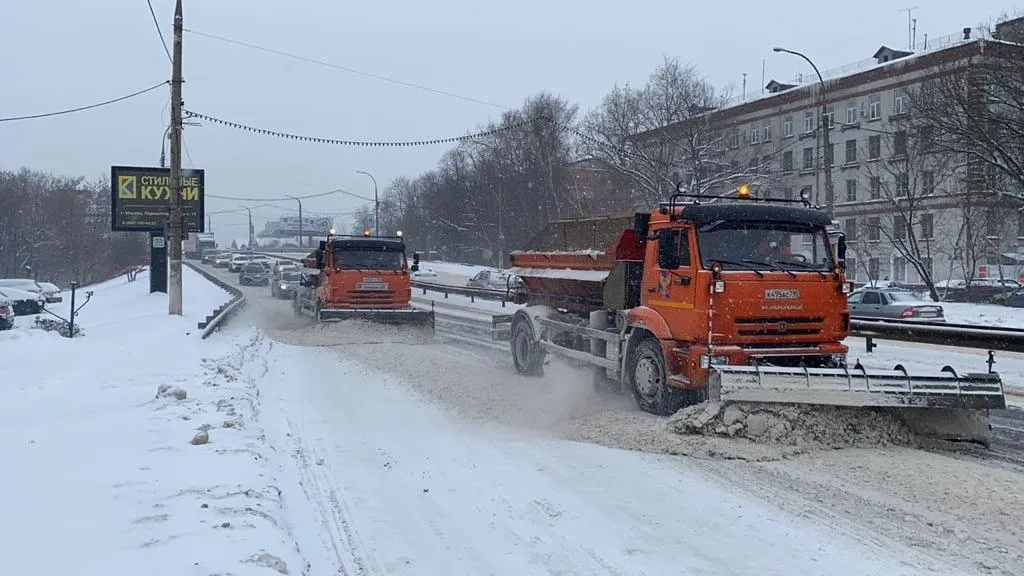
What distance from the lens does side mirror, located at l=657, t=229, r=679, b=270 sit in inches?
394

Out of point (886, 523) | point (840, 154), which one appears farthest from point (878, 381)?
point (840, 154)

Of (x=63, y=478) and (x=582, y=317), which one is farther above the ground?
(x=582, y=317)

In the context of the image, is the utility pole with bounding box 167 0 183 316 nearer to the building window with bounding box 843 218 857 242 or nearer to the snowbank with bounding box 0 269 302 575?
the snowbank with bounding box 0 269 302 575

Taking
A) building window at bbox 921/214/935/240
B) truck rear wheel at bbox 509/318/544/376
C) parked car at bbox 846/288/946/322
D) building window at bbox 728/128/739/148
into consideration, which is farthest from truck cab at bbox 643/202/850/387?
building window at bbox 728/128/739/148

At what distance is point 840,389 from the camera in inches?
329

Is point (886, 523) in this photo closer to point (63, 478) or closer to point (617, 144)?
point (63, 478)

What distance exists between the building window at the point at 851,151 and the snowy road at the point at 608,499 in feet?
174

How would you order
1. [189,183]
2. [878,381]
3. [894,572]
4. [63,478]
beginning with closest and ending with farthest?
[894,572] → [63,478] → [878,381] → [189,183]

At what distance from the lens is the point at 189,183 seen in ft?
120

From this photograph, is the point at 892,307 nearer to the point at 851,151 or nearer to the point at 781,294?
the point at 781,294

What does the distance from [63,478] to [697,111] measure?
140 feet

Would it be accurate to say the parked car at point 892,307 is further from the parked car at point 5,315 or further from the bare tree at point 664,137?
the parked car at point 5,315

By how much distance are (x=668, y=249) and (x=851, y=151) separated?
178 feet

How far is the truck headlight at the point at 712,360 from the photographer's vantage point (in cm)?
897
